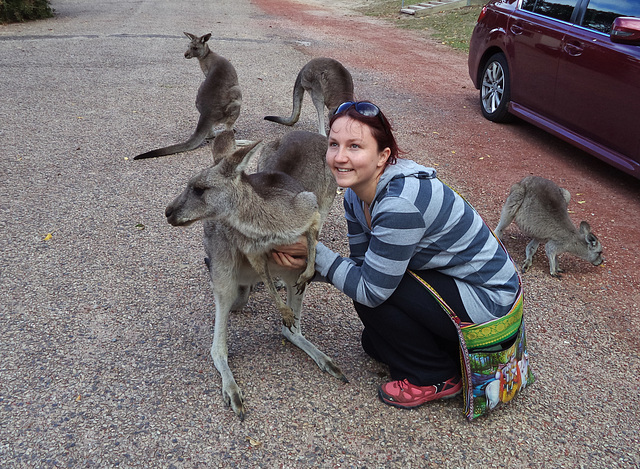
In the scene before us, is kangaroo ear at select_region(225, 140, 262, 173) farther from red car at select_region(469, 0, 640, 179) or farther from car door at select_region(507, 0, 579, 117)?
car door at select_region(507, 0, 579, 117)

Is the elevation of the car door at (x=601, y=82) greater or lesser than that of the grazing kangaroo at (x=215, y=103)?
greater

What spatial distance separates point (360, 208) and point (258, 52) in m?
7.92

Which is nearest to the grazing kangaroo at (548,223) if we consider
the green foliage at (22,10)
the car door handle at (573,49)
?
the car door handle at (573,49)

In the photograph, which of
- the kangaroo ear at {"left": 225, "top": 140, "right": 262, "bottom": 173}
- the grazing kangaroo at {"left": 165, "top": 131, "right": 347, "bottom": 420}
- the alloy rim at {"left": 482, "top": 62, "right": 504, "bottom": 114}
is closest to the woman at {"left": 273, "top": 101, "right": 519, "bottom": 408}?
the grazing kangaroo at {"left": 165, "top": 131, "right": 347, "bottom": 420}

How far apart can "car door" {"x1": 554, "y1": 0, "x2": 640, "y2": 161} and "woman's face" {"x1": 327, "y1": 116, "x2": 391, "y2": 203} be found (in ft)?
9.93

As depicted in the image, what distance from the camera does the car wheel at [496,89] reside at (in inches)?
233

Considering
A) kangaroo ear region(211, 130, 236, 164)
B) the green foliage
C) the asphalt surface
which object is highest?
kangaroo ear region(211, 130, 236, 164)

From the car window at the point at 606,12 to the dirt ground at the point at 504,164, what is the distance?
3.91ft

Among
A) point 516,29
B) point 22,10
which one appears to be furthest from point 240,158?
point 22,10

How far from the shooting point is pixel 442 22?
13164mm

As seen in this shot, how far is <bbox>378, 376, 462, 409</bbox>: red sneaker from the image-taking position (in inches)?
86.7

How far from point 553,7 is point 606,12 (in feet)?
2.57

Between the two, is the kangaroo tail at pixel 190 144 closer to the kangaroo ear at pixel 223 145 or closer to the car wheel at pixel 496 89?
the kangaroo ear at pixel 223 145

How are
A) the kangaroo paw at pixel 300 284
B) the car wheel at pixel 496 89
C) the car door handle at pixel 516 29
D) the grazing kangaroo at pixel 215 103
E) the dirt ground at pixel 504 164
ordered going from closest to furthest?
the kangaroo paw at pixel 300 284 < the dirt ground at pixel 504 164 < the grazing kangaroo at pixel 215 103 < the car door handle at pixel 516 29 < the car wheel at pixel 496 89
